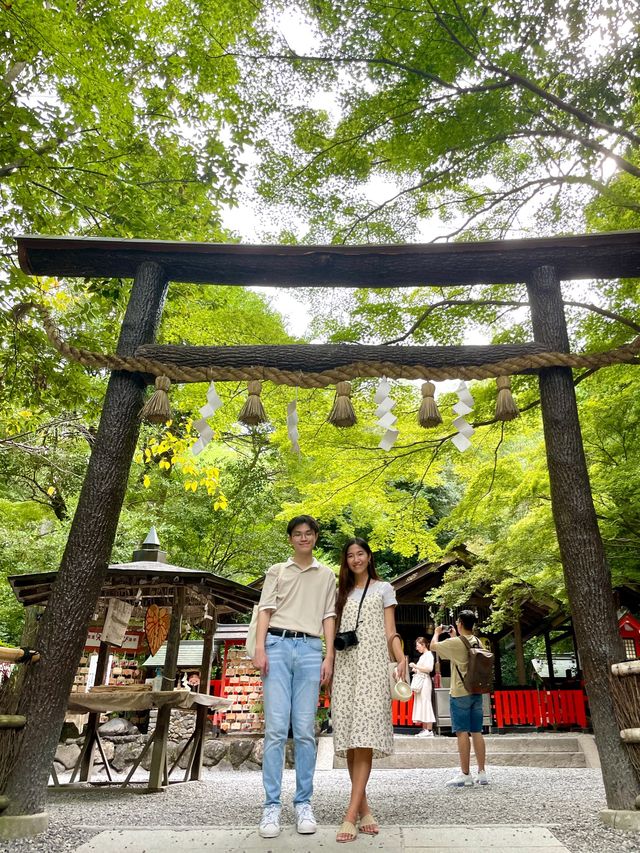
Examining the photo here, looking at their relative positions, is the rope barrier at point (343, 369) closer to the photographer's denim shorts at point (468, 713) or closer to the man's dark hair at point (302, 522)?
the man's dark hair at point (302, 522)

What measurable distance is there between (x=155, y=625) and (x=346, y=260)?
5823mm

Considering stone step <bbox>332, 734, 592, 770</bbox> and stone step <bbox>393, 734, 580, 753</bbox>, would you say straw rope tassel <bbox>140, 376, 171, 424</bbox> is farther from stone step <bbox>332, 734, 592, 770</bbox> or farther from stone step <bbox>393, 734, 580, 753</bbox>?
stone step <bbox>393, 734, 580, 753</bbox>

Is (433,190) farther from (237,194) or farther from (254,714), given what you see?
(254,714)

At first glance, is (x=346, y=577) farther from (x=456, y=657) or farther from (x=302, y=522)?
(x=456, y=657)

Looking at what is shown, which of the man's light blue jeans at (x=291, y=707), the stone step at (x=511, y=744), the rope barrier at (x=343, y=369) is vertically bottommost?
the stone step at (x=511, y=744)

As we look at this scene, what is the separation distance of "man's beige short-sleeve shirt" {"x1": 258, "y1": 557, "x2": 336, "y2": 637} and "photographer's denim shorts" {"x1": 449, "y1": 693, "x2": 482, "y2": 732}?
2747 millimetres

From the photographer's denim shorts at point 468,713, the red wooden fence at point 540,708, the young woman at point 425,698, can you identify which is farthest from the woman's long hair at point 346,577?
the red wooden fence at point 540,708

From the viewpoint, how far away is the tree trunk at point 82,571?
3404 millimetres

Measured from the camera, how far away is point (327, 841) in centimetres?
296

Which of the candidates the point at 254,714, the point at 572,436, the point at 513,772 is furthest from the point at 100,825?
the point at 254,714

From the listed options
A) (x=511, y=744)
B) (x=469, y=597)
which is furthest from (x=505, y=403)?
(x=469, y=597)

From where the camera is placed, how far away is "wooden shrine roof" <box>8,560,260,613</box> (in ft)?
21.1

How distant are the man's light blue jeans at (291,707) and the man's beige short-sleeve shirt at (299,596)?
8 centimetres

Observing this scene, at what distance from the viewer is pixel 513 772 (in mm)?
→ 7449
